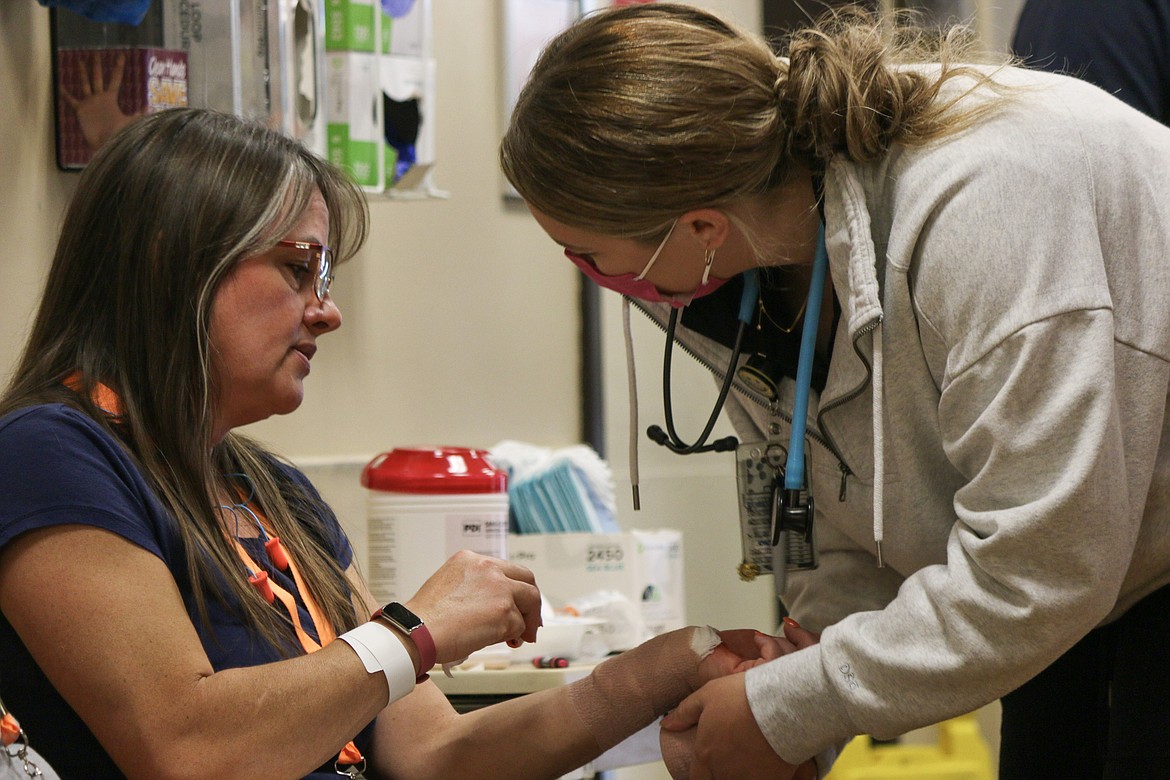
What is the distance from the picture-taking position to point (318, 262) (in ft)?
4.84

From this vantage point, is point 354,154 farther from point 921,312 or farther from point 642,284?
point 921,312

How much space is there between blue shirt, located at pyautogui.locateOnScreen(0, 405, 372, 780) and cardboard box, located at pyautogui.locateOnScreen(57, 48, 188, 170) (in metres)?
0.91

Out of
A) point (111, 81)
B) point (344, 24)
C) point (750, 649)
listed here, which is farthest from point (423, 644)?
point (344, 24)

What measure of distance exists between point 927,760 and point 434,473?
1.90 metres

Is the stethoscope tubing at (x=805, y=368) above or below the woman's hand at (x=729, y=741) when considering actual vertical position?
above

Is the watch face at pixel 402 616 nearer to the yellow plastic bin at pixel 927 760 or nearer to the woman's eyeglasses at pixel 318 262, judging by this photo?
the woman's eyeglasses at pixel 318 262

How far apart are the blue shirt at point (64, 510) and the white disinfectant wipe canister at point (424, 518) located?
76 cm

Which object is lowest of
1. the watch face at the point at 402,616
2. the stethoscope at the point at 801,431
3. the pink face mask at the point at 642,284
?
the watch face at the point at 402,616

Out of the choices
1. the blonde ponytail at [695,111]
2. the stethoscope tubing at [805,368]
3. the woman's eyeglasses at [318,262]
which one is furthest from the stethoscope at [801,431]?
the woman's eyeglasses at [318,262]

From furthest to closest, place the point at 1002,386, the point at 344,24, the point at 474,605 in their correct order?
the point at 344,24, the point at 474,605, the point at 1002,386

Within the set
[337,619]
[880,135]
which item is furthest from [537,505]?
[880,135]

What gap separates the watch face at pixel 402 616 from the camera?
131cm

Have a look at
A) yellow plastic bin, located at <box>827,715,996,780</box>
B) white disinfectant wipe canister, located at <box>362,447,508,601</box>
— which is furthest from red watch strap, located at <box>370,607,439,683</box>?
yellow plastic bin, located at <box>827,715,996,780</box>

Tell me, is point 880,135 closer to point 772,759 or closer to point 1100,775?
point 772,759
